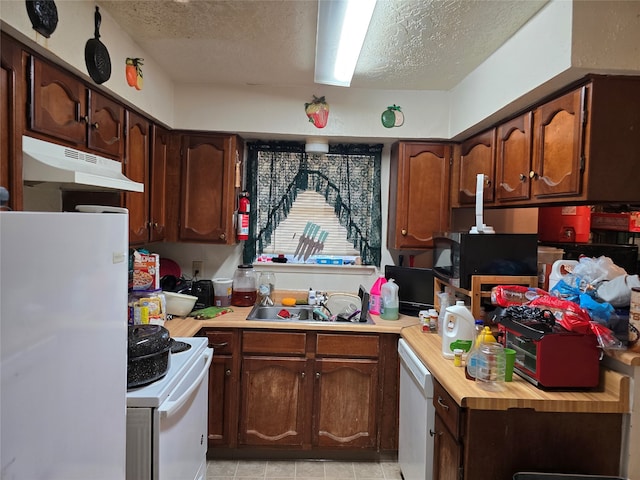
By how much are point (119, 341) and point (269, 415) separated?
5.22ft

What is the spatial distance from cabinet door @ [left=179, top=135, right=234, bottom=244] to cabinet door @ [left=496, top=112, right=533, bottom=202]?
167cm

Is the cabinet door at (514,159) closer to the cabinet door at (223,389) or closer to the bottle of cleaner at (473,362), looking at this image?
the bottle of cleaner at (473,362)

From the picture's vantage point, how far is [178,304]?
2.42m

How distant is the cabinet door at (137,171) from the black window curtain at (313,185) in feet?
2.66

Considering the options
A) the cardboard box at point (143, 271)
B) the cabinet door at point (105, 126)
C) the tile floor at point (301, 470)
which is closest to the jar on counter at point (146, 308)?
the cardboard box at point (143, 271)

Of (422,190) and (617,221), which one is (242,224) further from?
(617,221)

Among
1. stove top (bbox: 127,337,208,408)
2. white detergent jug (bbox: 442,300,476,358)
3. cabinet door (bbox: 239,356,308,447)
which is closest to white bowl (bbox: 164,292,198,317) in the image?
stove top (bbox: 127,337,208,408)

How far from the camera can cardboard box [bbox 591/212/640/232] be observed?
2.05 metres

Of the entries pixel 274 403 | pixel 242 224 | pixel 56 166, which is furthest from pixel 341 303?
pixel 56 166

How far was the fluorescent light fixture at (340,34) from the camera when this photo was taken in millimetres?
1496

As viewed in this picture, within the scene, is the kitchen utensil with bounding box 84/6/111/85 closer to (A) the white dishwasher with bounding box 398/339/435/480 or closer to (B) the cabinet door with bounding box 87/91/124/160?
(B) the cabinet door with bounding box 87/91/124/160

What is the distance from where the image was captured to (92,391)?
0.94m

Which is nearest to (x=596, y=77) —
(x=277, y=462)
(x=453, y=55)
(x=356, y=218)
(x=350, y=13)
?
(x=453, y=55)

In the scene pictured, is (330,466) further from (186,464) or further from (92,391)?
(92,391)
